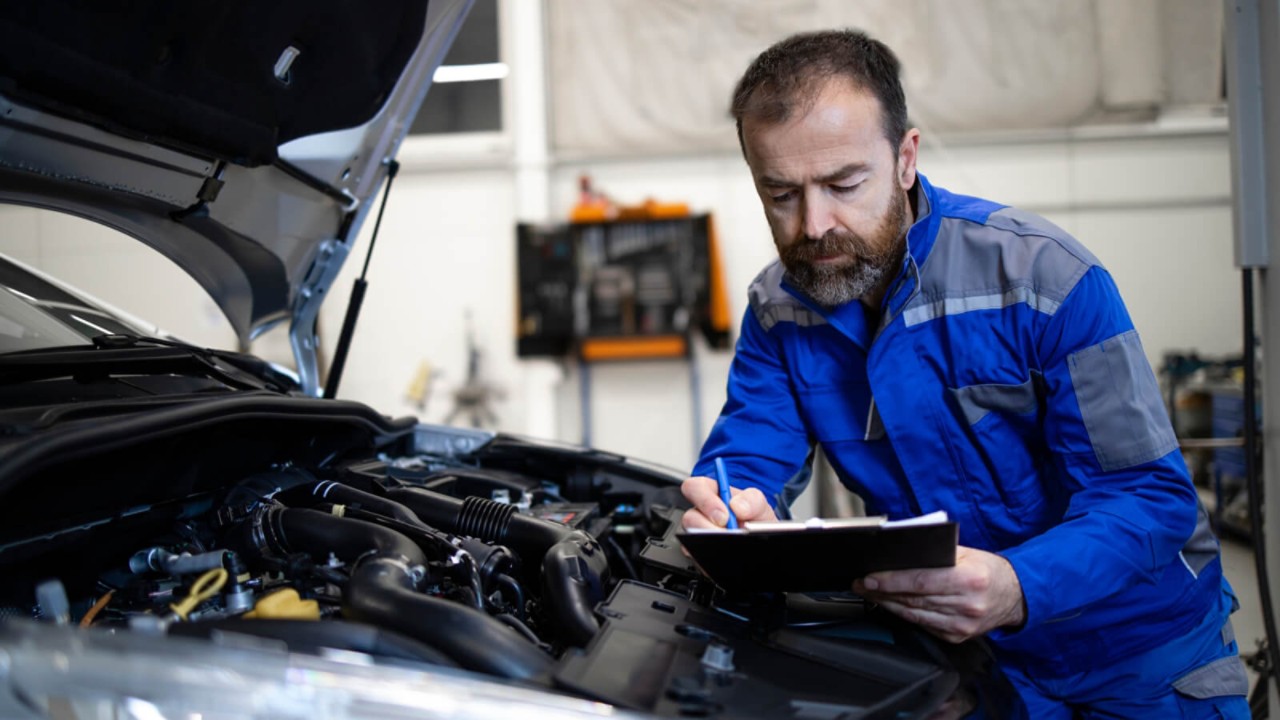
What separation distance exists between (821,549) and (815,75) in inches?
29.4

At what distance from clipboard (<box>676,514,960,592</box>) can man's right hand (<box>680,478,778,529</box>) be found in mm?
146

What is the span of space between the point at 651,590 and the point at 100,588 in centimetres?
78

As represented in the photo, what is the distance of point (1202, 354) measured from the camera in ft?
17.3

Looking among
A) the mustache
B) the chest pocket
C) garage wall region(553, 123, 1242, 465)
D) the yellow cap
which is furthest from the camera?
garage wall region(553, 123, 1242, 465)

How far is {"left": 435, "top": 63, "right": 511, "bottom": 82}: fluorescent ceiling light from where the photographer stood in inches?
220

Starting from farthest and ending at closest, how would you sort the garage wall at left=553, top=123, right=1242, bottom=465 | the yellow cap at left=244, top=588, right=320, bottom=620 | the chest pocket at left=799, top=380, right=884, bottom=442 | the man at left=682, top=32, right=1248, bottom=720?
the garage wall at left=553, top=123, right=1242, bottom=465 < the chest pocket at left=799, top=380, right=884, bottom=442 < the man at left=682, top=32, right=1248, bottom=720 < the yellow cap at left=244, top=588, right=320, bottom=620

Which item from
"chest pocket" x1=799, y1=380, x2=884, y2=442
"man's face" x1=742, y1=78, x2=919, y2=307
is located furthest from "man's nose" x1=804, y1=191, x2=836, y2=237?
"chest pocket" x1=799, y1=380, x2=884, y2=442

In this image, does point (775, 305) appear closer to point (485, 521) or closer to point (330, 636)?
point (485, 521)

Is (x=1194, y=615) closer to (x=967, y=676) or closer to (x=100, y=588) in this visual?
(x=967, y=676)

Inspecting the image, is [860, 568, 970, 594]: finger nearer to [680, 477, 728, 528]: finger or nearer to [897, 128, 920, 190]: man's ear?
[680, 477, 728, 528]: finger

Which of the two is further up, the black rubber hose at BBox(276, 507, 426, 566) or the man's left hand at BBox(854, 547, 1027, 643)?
the black rubber hose at BBox(276, 507, 426, 566)

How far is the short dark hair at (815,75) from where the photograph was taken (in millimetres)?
1332

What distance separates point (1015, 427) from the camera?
4.56 ft

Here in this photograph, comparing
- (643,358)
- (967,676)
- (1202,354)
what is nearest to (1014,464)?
(967,676)
